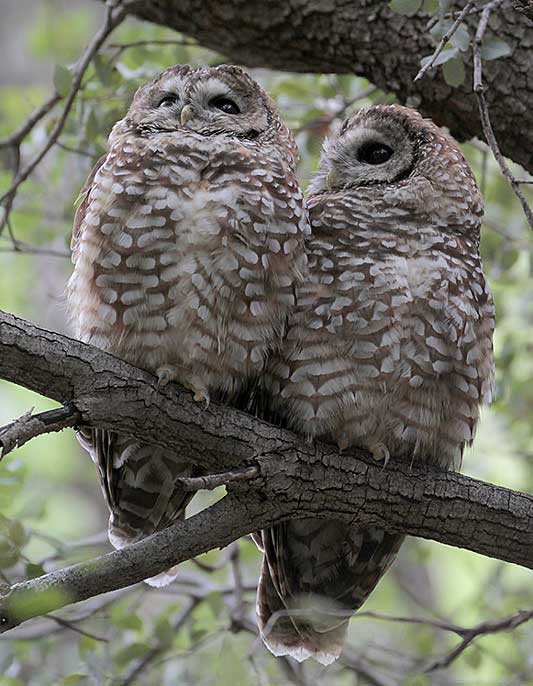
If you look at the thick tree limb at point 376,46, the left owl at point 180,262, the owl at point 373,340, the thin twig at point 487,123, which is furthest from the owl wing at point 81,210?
the thin twig at point 487,123

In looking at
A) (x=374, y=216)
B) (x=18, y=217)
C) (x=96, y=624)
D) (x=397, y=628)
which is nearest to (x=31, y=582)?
(x=374, y=216)

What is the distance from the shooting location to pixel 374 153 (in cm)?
285

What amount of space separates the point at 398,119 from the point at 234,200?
68cm

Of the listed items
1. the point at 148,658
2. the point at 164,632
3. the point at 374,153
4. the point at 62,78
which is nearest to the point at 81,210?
the point at 62,78

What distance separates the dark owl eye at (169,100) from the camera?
2.70 meters

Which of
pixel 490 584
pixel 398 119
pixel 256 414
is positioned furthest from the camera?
pixel 490 584

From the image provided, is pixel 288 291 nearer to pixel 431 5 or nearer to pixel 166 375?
pixel 166 375

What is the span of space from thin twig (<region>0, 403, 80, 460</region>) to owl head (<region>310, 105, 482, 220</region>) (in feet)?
3.59

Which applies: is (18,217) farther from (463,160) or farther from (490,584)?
(490,584)

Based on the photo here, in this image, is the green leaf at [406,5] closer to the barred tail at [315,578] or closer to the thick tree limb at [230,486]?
the thick tree limb at [230,486]

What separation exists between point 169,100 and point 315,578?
1413mm

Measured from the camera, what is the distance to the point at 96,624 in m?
3.51

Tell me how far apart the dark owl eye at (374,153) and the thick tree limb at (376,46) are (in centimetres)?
27

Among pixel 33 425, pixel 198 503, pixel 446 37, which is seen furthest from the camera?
pixel 198 503
